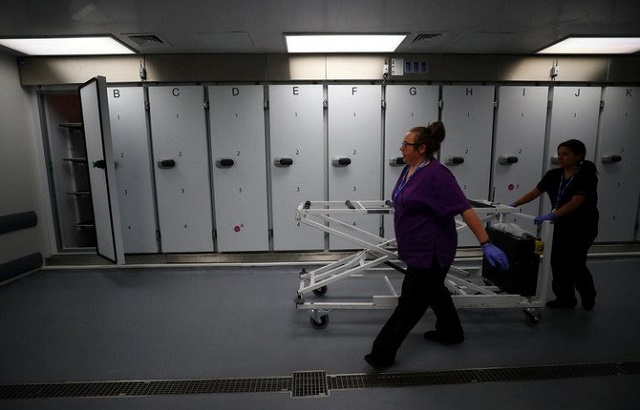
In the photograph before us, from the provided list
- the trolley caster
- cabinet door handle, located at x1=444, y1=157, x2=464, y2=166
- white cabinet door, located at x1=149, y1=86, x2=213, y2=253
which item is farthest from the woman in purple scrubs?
white cabinet door, located at x1=149, y1=86, x2=213, y2=253

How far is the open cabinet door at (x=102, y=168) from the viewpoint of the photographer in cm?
342

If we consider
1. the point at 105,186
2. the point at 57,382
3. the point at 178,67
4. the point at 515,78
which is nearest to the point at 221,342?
the point at 57,382

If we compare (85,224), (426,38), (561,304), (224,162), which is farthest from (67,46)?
(561,304)

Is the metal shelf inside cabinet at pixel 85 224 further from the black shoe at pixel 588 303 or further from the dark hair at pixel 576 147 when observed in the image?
the black shoe at pixel 588 303

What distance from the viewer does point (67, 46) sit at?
3.64m

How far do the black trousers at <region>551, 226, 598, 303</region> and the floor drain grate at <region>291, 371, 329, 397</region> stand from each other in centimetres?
238

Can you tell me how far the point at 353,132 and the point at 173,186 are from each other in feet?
7.88

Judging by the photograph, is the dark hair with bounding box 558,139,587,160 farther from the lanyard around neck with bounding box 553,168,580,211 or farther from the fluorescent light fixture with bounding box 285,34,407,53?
the fluorescent light fixture with bounding box 285,34,407,53

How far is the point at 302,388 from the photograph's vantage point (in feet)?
6.63

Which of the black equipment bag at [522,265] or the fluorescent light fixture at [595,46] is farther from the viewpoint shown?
the fluorescent light fixture at [595,46]

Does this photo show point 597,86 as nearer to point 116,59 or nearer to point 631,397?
point 631,397

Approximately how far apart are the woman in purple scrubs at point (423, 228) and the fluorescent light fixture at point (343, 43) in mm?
1937

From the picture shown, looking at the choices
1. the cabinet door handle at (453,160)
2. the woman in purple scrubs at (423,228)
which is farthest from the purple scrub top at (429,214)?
the cabinet door handle at (453,160)

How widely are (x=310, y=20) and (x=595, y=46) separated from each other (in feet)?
11.5
